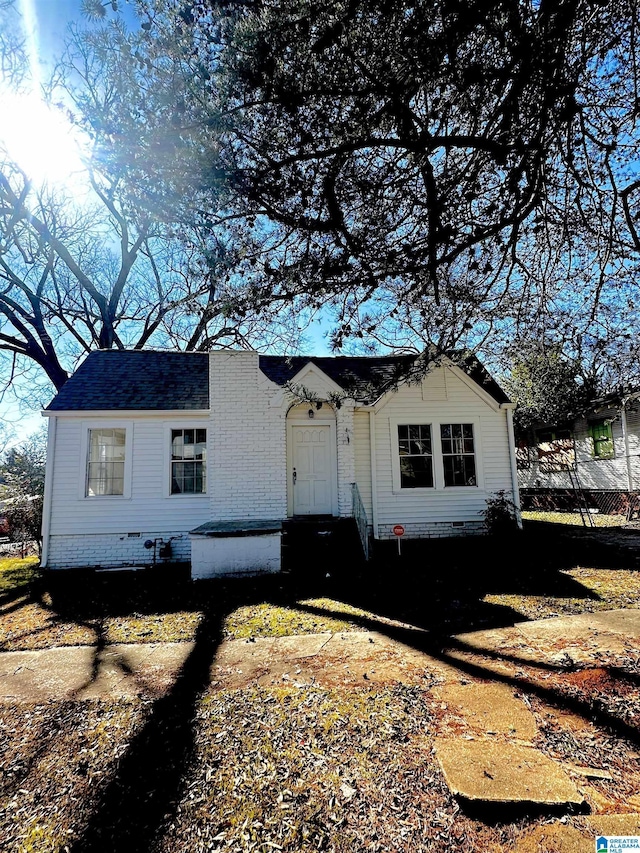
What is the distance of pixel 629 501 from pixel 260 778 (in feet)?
53.6

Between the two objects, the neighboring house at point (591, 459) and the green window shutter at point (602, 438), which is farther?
the green window shutter at point (602, 438)

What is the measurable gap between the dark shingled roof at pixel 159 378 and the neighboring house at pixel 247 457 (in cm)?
5

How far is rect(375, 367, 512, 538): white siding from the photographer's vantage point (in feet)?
35.4

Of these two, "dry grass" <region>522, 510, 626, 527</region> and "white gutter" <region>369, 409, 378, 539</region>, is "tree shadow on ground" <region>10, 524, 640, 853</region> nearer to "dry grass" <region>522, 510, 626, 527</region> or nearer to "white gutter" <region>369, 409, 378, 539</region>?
"white gutter" <region>369, 409, 378, 539</region>

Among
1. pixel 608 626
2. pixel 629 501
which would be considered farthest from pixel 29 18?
pixel 629 501

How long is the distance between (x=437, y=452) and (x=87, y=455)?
28.2ft

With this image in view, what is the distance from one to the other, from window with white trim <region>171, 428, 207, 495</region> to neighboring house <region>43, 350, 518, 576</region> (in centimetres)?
3

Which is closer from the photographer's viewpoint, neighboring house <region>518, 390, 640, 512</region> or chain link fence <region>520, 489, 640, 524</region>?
chain link fence <region>520, 489, 640, 524</region>

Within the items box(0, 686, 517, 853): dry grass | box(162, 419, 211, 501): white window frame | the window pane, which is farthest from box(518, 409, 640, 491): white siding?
box(0, 686, 517, 853): dry grass

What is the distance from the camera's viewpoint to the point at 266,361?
1244 centimetres

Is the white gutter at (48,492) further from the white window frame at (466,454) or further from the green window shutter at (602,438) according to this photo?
the green window shutter at (602,438)

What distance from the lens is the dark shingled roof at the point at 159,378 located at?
10.2 meters

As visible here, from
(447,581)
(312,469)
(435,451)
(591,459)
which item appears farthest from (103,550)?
(591,459)

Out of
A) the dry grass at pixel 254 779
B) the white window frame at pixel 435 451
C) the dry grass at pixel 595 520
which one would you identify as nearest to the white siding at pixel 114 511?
the white window frame at pixel 435 451
